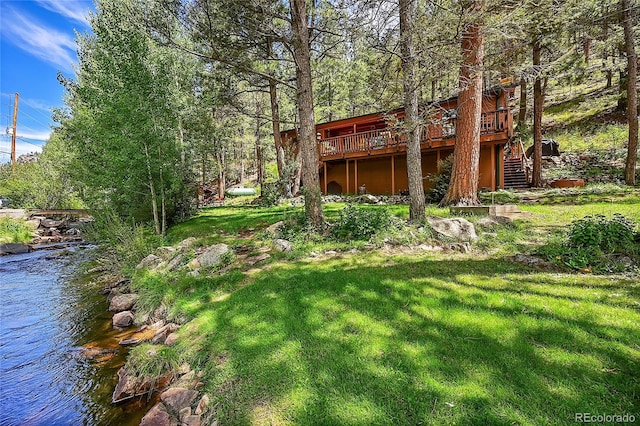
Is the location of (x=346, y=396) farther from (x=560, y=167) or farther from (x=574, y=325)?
(x=560, y=167)

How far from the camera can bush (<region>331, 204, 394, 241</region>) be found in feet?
20.4

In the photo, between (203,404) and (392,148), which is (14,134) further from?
(203,404)

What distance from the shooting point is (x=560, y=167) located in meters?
15.6

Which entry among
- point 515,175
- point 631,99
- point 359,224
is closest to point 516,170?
point 515,175

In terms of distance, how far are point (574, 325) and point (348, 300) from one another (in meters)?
2.18

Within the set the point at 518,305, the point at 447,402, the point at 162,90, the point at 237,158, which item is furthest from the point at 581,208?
the point at 237,158

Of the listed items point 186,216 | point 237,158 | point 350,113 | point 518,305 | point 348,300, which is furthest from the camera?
point 237,158

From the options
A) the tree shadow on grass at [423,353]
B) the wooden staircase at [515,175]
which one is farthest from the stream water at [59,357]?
the wooden staircase at [515,175]

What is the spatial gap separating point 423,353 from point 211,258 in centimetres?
438

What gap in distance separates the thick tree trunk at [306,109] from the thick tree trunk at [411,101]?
203cm

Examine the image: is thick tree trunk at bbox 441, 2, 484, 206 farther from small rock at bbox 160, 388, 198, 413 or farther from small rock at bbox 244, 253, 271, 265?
small rock at bbox 160, 388, 198, 413

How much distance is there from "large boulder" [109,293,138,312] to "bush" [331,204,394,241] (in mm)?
4045

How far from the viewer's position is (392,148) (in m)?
14.6

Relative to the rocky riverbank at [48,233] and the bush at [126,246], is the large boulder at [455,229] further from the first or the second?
the rocky riverbank at [48,233]
